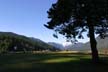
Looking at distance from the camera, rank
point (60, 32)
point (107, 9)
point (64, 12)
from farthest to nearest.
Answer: point (60, 32), point (64, 12), point (107, 9)

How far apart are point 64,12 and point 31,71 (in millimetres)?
9349

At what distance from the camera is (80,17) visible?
33.8 m

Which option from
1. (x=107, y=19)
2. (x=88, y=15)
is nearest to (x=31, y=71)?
(x=88, y=15)

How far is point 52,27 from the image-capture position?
37875 millimetres

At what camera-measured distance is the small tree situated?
32.1 m

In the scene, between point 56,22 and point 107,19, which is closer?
point 107,19

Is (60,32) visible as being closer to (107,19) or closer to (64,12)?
(64,12)

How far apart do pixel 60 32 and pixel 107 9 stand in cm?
773

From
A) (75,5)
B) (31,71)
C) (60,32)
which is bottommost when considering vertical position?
(31,71)

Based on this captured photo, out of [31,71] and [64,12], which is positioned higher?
[64,12]

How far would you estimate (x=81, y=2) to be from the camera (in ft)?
109

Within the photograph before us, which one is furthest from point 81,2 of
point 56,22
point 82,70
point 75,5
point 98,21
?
point 82,70

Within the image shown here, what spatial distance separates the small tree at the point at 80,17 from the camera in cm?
3206

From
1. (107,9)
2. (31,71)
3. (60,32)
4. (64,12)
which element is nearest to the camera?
(31,71)
